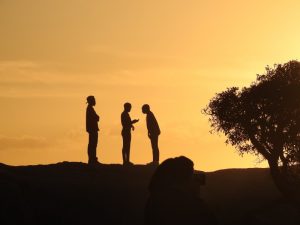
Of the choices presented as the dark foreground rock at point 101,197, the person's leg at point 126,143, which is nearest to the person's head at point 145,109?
the person's leg at point 126,143

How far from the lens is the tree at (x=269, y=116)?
1581 inches

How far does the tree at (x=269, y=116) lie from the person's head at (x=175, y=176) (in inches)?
1020

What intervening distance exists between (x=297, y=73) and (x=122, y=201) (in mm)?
14278

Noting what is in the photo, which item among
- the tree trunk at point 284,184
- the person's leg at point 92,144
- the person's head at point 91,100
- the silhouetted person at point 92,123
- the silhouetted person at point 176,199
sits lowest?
the silhouetted person at point 176,199

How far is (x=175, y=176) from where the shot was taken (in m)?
13.6

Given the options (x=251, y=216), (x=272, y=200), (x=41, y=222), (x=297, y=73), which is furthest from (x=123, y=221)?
(x=297, y=73)

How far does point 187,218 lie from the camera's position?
13.1m

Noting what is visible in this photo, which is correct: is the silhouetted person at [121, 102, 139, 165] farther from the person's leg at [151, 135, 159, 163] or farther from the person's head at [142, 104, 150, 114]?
the person's leg at [151, 135, 159, 163]

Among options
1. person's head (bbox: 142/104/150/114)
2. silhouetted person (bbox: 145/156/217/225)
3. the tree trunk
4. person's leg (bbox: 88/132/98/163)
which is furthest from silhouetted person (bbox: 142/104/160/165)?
silhouetted person (bbox: 145/156/217/225)

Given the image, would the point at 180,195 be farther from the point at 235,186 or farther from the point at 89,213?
the point at 235,186

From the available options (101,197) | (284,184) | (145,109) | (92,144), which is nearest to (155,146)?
(145,109)

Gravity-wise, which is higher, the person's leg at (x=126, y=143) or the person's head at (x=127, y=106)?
the person's head at (x=127, y=106)

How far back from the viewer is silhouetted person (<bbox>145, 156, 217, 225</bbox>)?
43.0ft

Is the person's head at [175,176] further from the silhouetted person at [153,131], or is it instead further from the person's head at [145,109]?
the person's head at [145,109]
